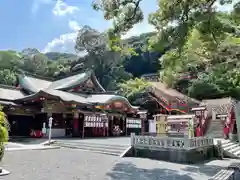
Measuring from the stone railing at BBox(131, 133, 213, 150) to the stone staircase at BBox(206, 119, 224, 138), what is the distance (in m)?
6.88

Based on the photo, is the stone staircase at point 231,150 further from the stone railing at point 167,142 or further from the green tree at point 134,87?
the green tree at point 134,87

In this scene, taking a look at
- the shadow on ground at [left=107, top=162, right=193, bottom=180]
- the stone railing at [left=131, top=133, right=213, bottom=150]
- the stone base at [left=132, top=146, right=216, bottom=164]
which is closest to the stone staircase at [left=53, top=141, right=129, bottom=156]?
the stone railing at [left=131, top=133, right=213, bottom=150]

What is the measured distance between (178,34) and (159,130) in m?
8.96

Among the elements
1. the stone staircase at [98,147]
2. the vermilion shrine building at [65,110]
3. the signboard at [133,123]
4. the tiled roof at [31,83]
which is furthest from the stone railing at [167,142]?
the tiled roof at [31,83]

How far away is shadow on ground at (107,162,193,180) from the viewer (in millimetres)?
8007

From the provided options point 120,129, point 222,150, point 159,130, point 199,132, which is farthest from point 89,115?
point 222,150

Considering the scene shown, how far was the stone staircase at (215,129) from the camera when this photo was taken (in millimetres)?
20564

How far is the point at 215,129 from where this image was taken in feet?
70.4

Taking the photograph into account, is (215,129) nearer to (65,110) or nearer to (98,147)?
(98,147)

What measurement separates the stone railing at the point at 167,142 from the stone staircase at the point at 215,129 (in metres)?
6.88

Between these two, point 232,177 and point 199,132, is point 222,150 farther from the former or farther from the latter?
point 232,177

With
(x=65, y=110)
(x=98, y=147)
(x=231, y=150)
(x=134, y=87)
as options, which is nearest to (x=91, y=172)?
(x=98, y=147)

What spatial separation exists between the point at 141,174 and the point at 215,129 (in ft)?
49.1

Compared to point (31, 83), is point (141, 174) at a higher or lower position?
lower
